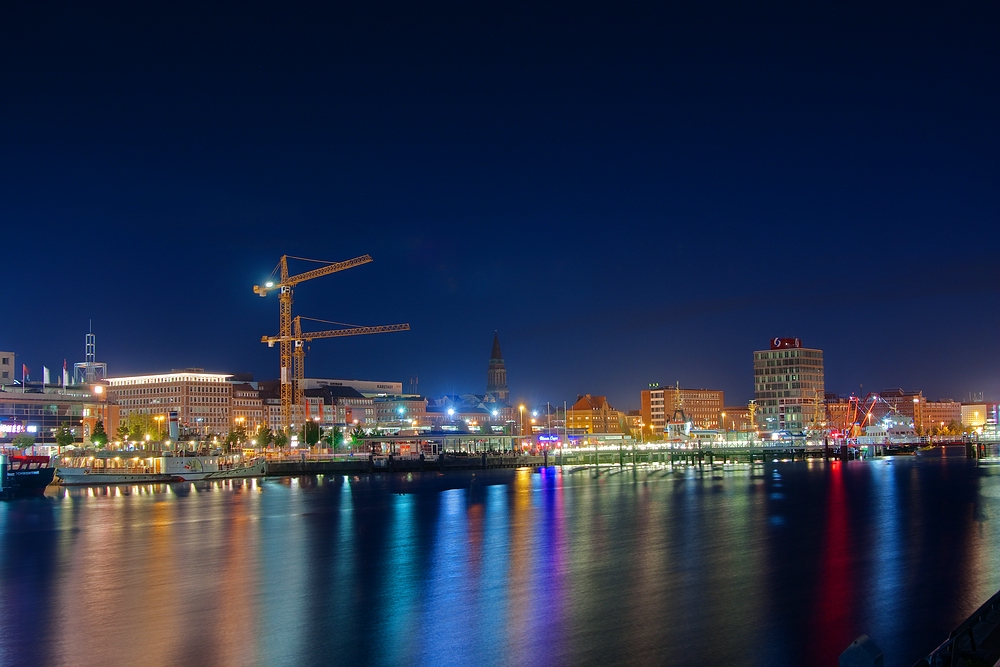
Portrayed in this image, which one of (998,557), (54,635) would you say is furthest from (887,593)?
(54,635)

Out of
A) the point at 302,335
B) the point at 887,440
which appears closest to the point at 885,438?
the point at 887,440

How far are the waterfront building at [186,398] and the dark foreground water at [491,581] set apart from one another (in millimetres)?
118216

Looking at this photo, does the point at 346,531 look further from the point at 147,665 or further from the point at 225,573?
the point at 147,665

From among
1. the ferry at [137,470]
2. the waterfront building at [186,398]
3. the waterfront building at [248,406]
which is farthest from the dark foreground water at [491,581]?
the waterfront building at [248,406]

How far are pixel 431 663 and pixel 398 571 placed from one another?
12222 mm

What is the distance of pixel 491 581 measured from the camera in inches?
1177

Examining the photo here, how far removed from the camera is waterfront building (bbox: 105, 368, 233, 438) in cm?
17350

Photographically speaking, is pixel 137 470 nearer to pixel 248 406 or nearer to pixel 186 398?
pixel 186 398

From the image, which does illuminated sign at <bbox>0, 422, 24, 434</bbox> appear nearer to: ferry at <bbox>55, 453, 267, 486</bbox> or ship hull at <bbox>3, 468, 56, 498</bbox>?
ferry at <bbox>55, 453, 267, 486</bbox>

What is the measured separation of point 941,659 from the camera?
1491 cm

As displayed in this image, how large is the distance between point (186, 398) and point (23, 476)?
Answer: 102402mm

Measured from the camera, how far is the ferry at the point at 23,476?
70500mm

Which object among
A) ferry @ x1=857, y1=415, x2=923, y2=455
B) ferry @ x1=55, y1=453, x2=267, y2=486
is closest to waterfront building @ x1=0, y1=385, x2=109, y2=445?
ferry @ x1=55, y1=453, x2=267, y2=486

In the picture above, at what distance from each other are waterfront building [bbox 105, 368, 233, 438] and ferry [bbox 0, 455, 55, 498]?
94803mm
